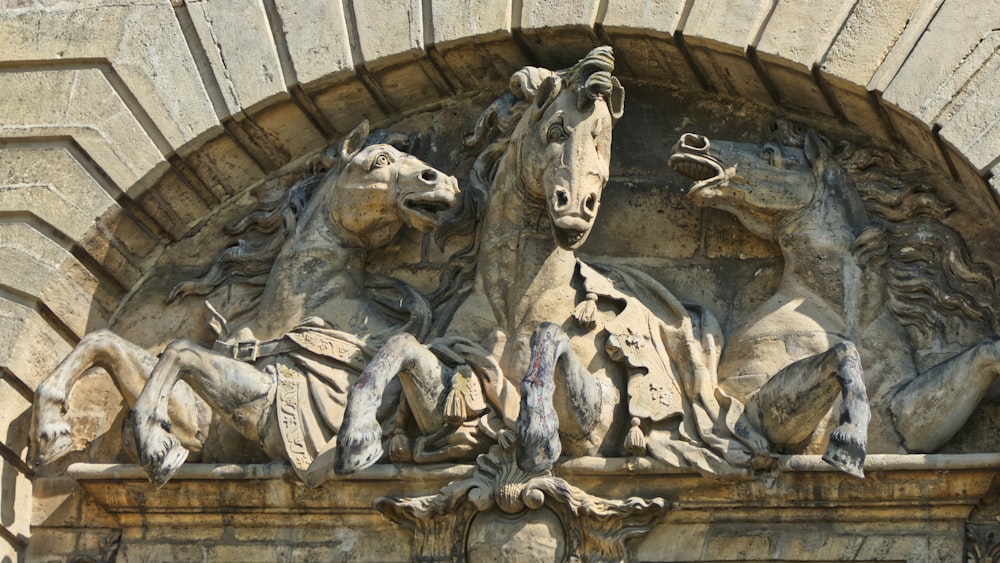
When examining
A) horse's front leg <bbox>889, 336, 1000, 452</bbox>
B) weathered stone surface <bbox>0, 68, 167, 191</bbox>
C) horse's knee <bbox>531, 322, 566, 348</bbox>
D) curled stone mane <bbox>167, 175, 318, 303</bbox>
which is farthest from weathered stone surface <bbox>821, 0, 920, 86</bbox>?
weathered stone surface <bbox>0, 68, 167, 191</bbox>

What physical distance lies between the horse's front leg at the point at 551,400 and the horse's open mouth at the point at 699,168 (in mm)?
962

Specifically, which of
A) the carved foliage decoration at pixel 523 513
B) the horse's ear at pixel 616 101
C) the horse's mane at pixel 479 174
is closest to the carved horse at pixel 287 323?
the horse's mane at pixel 479 174

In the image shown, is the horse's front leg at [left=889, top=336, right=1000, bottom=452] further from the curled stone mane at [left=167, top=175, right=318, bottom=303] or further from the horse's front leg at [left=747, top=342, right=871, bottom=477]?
the curled stone mane at [left=167, top=175, right=318, bottom=303]

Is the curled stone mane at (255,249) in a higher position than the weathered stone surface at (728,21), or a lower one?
lower

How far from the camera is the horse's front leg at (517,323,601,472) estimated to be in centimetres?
755

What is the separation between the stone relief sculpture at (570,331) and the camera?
7.96 meters

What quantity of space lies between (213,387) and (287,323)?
484 millimetres

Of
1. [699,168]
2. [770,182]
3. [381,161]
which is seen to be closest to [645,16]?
[699,168]

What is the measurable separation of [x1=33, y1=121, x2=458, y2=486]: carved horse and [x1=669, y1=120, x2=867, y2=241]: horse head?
39.0 inches

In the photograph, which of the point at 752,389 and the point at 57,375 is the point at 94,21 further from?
the point at 752,389

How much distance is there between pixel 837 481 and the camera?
7.91m

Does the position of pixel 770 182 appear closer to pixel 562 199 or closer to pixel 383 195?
pixel 562 199

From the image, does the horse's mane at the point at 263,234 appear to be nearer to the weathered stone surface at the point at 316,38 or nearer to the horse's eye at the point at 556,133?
the weathered stone surface at the point at 316,38

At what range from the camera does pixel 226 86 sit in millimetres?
8852
